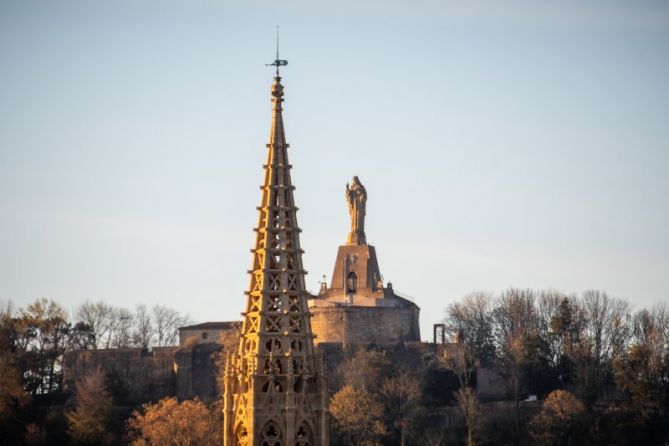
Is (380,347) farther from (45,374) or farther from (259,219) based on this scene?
(259,219)

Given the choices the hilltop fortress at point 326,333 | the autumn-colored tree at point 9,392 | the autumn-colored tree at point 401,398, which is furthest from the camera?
the hilltop fortress at point 326,333

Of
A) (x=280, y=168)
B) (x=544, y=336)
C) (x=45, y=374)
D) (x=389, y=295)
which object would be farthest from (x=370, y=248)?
(x=280, y=168)

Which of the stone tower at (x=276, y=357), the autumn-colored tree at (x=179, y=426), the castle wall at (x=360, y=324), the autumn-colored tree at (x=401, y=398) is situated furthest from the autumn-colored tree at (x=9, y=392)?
the stone tower at (x=276, y=357)

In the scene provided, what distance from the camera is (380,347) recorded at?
401 feet

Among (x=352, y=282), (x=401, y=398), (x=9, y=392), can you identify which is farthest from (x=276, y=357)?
(x=352, y=282)

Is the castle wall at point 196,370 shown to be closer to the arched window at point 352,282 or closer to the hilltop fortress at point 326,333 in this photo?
the hilltop fortress at point 326,333

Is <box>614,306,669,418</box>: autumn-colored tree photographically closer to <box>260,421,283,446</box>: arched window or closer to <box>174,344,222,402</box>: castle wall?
<box>174,344,222,402</box>: castle wall

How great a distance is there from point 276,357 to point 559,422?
6595 centimetres

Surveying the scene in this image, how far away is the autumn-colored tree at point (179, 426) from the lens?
3777 inches

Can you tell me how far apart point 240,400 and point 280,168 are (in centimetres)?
544

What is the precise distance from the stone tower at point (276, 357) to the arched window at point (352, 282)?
286 ft

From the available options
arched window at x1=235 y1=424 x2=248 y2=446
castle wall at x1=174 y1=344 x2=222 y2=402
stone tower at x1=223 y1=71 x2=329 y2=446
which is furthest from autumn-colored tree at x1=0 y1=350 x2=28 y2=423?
stone tower at x1=223 y1=71 x2=329 y2=446

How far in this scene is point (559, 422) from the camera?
105m

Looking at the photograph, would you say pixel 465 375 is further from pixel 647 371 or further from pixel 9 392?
pixel 9 392
